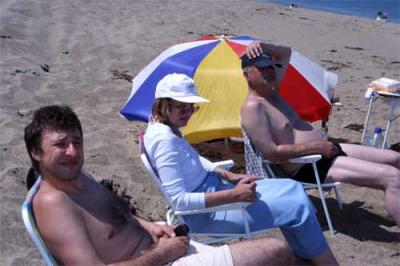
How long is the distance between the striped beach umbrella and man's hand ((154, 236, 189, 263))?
201cm

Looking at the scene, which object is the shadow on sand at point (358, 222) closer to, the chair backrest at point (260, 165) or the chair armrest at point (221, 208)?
the chair backrest at point (260, 165)

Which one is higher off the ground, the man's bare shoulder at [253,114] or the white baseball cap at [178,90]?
the white baseball cap at [178,90]

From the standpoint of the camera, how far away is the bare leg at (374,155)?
4152 mm

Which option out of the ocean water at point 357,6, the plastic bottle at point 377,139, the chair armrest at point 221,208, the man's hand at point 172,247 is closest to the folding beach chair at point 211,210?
the chair armrest at point 221,208

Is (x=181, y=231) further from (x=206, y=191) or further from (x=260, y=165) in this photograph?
(x=260, y=165)

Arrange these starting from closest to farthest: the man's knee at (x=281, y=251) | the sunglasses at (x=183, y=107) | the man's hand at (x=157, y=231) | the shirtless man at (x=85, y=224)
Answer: the shirtless man at (x=85, y=224) < the man's knee at (x=281, y=251) < the man's hand at (x=157, y=231) < the sunglasses at (x=183, y=107)

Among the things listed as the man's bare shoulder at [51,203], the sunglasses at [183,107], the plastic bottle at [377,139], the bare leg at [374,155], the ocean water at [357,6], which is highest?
the sunglasses at [183,107]

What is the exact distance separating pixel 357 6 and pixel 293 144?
27624mm

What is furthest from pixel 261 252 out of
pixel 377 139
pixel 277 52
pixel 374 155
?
pixel 377 139

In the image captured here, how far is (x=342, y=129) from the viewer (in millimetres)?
6355

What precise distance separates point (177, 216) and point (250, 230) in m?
0.42

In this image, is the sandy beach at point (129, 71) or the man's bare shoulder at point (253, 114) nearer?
the man's bare shoulder at point (253, 114)

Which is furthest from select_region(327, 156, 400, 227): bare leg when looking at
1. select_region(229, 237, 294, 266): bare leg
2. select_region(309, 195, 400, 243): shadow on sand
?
select_region(229, 237, 294, 266): bare leg

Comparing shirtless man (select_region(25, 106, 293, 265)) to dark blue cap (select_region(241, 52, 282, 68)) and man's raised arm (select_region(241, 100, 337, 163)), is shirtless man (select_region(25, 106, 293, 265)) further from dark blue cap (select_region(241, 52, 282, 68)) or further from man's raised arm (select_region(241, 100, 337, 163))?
dark blue cap (select_region(241, 52, 282, 68))
